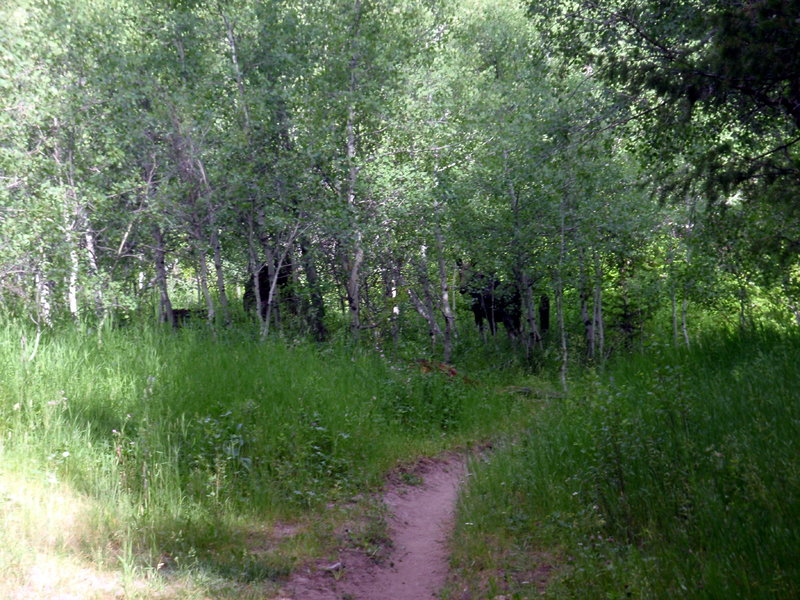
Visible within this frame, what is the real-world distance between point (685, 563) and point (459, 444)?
6714mm

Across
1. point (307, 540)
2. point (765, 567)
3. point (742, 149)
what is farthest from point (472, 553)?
point (742, 149)

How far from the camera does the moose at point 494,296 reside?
18.8m

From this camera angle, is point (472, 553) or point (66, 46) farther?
point (66, 46)

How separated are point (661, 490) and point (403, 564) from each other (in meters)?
2.44

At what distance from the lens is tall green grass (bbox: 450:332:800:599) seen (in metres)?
3.83

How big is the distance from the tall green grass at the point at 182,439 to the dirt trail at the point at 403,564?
356 millimetres

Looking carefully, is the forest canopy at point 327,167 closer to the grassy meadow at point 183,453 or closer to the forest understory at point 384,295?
the forest understory at point 384,295

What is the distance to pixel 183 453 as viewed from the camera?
6859 millimetres

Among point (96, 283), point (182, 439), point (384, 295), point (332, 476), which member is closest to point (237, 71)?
point (96, 283)

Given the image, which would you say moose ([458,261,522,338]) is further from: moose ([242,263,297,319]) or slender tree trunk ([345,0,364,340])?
slender tree trunk ([345,0,364,340])

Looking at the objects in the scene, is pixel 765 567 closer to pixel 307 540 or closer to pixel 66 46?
pixel 307 540

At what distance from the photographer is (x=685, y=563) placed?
388cm

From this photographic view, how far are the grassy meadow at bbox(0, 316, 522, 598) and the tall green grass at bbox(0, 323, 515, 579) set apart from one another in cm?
2

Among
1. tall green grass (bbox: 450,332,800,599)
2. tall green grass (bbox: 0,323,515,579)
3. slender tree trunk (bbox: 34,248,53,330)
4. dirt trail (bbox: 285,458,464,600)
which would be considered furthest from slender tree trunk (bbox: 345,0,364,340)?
tall green grass (bbox: 450,332,800,599)
